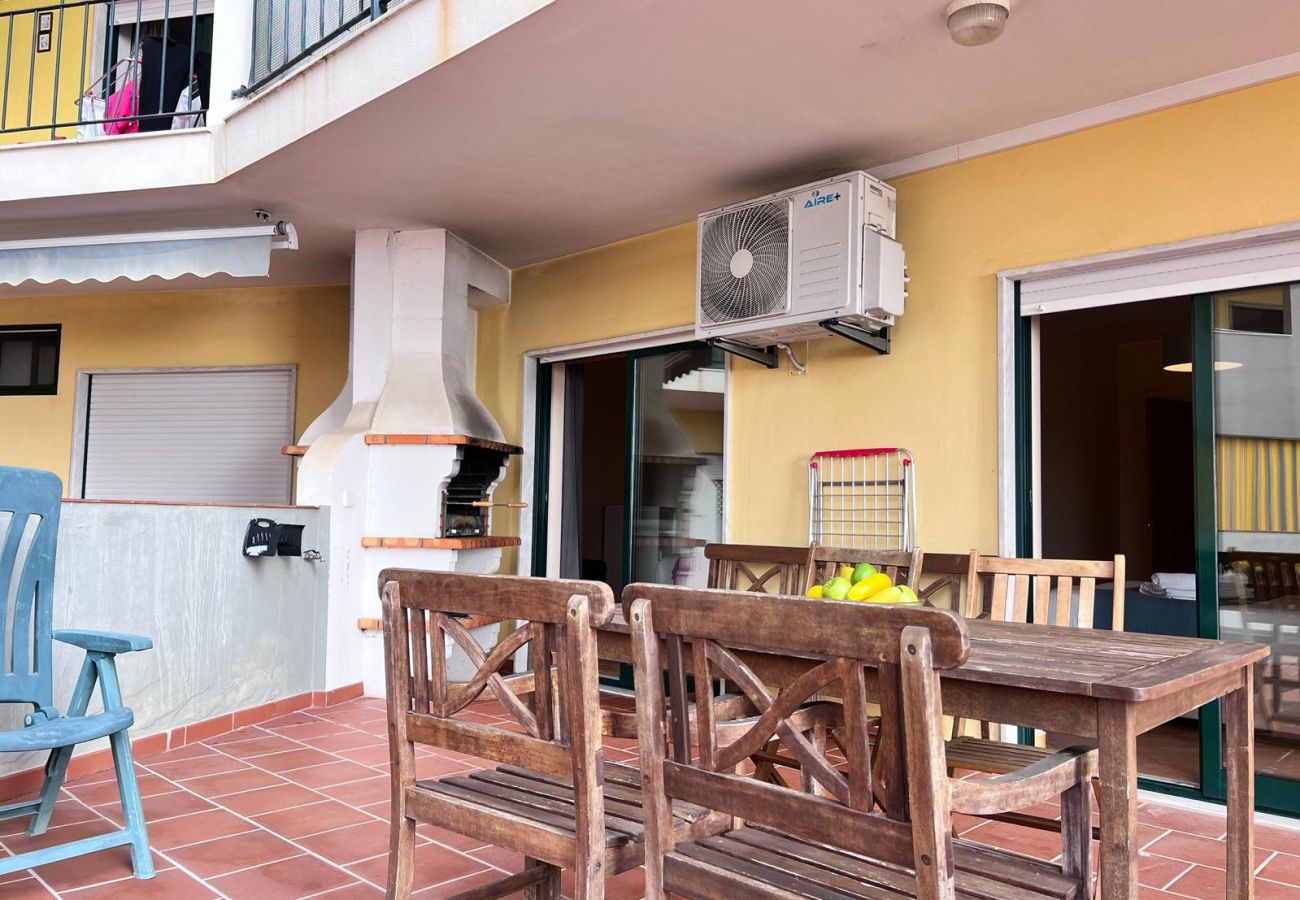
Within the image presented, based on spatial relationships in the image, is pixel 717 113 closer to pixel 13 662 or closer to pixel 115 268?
pixel 13 662

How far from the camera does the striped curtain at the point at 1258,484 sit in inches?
124

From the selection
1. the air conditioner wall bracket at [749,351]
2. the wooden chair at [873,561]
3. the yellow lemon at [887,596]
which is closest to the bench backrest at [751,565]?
the wooden chair at [873,561]

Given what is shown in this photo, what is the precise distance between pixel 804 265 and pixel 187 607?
2.89m

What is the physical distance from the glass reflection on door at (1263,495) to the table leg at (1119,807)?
2164mm

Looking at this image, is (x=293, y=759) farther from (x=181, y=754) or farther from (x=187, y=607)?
(x=187, y=607)

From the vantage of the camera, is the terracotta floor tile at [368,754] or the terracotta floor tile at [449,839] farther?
the terracotta floor tile at [368,754]

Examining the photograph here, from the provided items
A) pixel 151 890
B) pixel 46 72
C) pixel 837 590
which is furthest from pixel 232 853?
pixel 46 72

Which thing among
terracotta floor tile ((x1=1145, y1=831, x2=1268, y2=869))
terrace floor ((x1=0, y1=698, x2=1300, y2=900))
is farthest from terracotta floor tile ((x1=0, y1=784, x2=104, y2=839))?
terracotta floor tile ((x1=1145, y1=831, x2=1268, y2=869))

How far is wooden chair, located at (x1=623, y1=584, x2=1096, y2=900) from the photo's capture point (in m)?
1.17

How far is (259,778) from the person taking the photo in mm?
3383

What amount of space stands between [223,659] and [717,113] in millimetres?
3053

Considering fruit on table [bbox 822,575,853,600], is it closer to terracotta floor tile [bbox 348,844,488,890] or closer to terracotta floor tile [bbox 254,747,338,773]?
terracotta floor tile [bbox 348,844,488,890]

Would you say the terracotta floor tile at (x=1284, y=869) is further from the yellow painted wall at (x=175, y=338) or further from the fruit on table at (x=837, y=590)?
the yellow painted wall at (x=175, y=338)

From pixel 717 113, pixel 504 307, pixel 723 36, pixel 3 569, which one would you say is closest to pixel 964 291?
pixel 717 113
